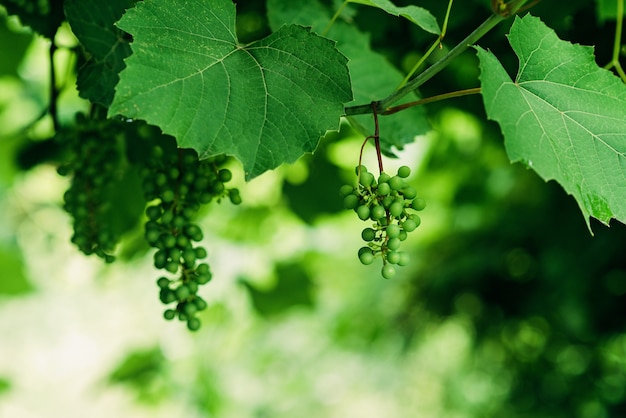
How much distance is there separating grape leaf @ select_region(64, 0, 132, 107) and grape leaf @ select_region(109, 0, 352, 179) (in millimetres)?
224

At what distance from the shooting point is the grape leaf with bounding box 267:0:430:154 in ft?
4.19

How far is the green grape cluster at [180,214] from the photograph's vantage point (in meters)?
1.12

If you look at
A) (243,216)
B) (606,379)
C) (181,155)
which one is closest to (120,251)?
(243,216)

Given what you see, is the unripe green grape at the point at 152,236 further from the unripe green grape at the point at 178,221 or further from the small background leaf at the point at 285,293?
the small background leaf at the point at 285,293

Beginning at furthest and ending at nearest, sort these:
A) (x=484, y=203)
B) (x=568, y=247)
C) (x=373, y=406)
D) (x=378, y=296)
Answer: (x=373, y=406)
(x=378, y=296)
(x=484, y=203)
(x=568, y=247)

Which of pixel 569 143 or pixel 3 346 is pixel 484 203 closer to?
pixel 569 143

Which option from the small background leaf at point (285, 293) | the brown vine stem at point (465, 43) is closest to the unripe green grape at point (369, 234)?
the brown vine stem at point (465, 43)

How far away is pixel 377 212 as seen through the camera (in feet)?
2.97

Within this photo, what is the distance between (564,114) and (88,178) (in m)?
1.00

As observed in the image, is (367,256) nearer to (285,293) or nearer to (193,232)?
(193,232)

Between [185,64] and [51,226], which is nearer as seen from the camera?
[185,64]

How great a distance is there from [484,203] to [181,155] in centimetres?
222

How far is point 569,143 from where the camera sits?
89cm

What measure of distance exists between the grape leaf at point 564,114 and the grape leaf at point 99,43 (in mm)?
643
